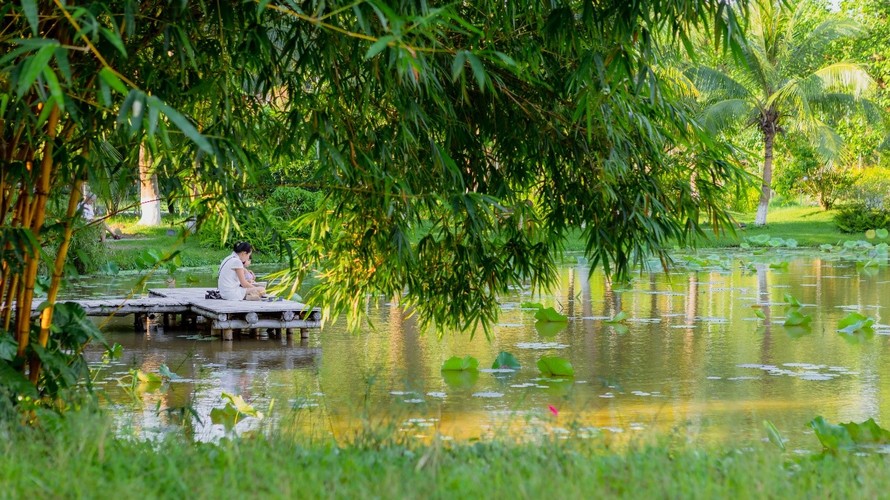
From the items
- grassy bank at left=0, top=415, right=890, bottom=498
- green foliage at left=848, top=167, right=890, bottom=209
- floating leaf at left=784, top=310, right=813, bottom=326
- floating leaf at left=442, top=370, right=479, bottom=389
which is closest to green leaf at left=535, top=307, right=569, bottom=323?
floating leaf at left=784, top=310, right=813, bottom=326

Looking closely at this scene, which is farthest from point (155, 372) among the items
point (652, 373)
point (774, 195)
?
point (774, 195)

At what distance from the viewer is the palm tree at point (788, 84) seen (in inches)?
1156

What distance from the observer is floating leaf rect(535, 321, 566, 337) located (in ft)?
40.8

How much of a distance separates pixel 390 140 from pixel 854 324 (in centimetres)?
780

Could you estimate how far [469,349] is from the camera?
11.1 meters

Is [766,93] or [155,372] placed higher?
[766,93]

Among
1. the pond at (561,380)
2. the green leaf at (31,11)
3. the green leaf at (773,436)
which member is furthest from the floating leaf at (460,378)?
the green leaf at (31,11)

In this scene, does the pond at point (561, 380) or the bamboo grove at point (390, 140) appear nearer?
the bamboo grove at point (390, 140)

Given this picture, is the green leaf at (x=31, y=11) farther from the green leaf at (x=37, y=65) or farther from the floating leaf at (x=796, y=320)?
the floating leaf at (x=796, y=320)

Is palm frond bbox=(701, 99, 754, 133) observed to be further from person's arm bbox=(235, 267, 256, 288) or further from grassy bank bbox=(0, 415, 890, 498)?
grassy bank bbox=(0, 415, 890, 498)

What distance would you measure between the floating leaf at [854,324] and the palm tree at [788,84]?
58.5 ft

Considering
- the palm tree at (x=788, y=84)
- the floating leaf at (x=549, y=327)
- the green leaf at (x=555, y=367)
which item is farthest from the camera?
the palm tree at (x=788, y=84)

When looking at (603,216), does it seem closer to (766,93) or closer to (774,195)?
Result: (766,93)

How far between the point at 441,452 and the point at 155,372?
6462 mm
